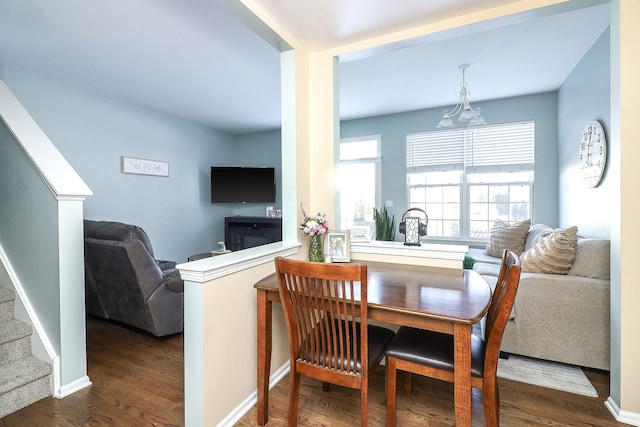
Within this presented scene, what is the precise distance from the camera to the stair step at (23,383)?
171 cm

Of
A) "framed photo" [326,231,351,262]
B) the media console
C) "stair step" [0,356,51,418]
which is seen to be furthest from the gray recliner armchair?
the media console

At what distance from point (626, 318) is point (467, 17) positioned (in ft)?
6.44

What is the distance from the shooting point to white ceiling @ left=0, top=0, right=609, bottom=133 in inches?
78.7

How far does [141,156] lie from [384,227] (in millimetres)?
3499

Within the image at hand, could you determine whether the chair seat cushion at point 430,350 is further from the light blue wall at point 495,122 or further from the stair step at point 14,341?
the light blue wall at point 495,122

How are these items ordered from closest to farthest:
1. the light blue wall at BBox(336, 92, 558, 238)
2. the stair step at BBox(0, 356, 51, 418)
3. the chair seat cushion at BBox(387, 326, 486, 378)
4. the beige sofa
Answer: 1. the chair seat cushion at BBox(387, 326, 486, 378)
2. the stair step at BBox(0, 356, 51, 418)
3. the beige sofa
4. the light blue wall at BBox(336, 92, 558, 238)

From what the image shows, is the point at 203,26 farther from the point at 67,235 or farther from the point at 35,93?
the point at 35,93

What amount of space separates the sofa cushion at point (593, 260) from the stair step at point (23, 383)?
11.5 ft

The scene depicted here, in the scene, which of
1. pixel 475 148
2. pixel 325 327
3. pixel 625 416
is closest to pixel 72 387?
pixel 325 327

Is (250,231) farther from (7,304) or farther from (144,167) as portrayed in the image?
(7,304)

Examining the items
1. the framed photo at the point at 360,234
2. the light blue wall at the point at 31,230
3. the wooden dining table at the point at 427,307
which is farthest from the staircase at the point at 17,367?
the framed photo at the point at 360,234

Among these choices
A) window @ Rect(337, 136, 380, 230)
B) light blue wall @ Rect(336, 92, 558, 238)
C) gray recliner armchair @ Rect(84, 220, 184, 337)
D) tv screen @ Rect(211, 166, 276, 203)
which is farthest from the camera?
tv screen @ Rect(211, 166, 276, 203)

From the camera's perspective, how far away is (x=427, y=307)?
135 cm

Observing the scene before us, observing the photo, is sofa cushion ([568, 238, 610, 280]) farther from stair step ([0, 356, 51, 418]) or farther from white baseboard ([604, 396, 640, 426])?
stair step ([0, 356, 51, 418])
